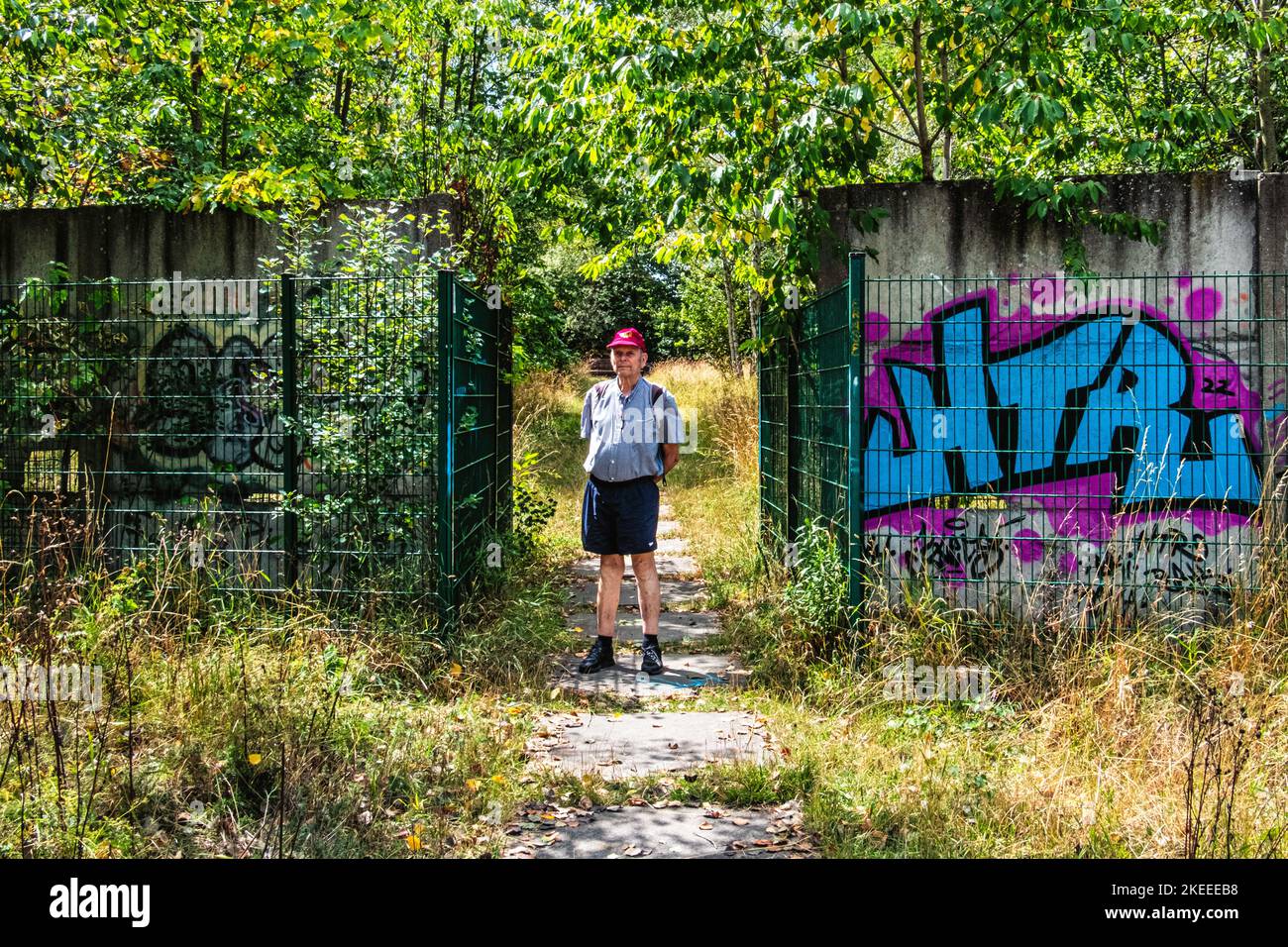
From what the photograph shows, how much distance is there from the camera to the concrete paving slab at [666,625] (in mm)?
7445

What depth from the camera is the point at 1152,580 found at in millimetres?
6168

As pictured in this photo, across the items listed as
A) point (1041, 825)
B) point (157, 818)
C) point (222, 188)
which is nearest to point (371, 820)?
point (157, 818)

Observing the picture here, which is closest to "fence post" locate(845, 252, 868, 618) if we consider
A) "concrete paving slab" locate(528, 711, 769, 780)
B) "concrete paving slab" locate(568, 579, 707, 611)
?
"concrete paving slab" locate(528, 711, 769, 780)

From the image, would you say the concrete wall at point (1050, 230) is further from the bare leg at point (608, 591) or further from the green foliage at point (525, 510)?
the green foliage at point (525, 510)

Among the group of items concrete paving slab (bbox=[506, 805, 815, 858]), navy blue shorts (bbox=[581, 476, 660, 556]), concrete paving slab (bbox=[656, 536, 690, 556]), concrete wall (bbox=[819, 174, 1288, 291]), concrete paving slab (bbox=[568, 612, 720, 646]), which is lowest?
concrete paving slab (bbox=[506, 805, 815, 858])

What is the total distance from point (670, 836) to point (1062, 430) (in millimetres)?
3747

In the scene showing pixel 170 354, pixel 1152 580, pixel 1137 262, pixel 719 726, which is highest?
pixel 1137 262

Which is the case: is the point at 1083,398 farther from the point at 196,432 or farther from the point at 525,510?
the point at 196,432

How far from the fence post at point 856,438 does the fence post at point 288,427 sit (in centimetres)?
334

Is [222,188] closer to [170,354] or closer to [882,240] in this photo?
[170,354]

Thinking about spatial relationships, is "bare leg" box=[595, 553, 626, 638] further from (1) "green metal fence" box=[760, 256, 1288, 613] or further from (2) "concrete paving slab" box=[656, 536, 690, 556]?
(2) "concrete paving slab" box=[656, 536, 690, 556]

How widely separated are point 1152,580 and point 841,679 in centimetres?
210

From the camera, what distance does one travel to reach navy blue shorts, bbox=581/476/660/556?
249 inches

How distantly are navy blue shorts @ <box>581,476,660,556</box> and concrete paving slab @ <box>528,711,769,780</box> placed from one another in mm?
1120
